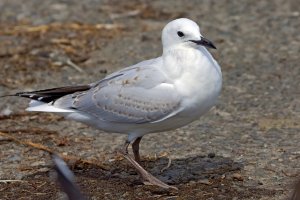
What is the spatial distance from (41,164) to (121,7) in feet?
14.9

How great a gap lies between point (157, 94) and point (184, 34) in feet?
1.49

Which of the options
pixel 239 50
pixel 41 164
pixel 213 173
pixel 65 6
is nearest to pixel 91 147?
pixel 41 164

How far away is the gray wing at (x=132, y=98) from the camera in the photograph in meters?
5.78

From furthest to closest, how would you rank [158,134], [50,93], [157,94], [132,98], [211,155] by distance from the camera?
[158,134], [211,155], [50,93], [132,98], [157,94]

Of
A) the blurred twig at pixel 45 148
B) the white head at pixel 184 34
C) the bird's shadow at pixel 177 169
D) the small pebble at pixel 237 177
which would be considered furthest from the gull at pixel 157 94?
the small pebble at pixel 237 177

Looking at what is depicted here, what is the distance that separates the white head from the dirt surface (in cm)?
97

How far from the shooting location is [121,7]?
10.7m

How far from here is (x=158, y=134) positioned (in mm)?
7172

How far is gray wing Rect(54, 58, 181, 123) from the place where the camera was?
5781mm

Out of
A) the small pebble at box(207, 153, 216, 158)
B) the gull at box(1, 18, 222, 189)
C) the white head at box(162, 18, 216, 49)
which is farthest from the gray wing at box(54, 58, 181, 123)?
the small pebble at box(207, 153, 216, 158)

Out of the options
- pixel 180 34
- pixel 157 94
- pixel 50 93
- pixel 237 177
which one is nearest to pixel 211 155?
pixel 237 177

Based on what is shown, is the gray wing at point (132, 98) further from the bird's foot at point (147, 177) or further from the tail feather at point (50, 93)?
the bird's foot at point (147, 177)

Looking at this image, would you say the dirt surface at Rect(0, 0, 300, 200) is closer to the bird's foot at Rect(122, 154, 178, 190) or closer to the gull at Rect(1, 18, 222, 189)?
the bird's foot at Rect(122, 154, 178, 190)

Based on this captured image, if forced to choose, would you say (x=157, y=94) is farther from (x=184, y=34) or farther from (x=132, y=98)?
(x=184, y=34)
